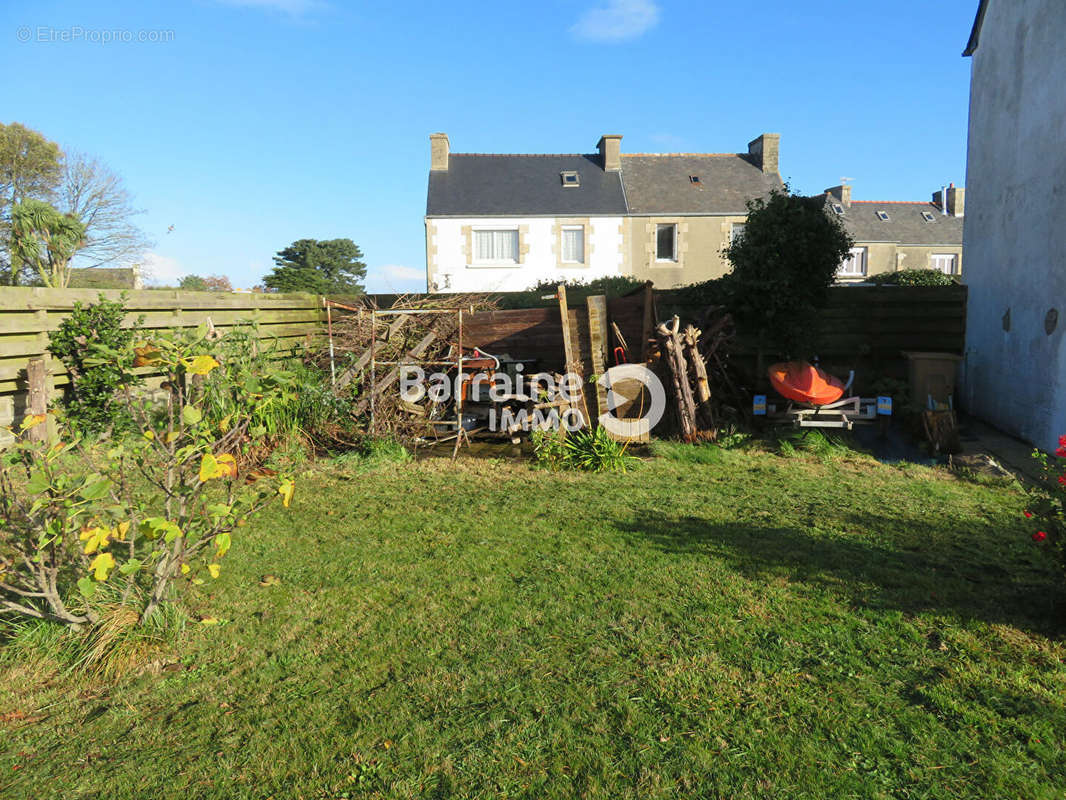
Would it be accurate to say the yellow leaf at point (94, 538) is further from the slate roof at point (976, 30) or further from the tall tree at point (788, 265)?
the slate roof at point (976, 30)

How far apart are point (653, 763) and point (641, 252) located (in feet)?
88.0

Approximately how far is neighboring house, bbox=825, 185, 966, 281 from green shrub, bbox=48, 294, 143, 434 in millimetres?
33844

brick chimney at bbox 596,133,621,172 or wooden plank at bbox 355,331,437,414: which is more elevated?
brick chimney at bbox 596,133,621,172

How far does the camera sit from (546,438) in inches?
330

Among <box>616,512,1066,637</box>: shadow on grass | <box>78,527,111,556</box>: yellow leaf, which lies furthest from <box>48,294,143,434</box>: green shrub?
<box>616,512,1066,637</box>: shadow on grass

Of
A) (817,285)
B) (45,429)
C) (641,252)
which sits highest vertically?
(641,252)

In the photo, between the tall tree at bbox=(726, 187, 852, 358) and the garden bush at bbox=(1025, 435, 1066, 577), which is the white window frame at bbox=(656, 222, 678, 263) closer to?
the tall tree at bbox=(726, 187, 852, 358)

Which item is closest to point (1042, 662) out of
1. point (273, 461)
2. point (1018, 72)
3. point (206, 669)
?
point (206, 669)

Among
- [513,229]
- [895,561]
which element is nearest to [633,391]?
[895,561]

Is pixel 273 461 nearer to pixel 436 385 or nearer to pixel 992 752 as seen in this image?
pixel 436 385

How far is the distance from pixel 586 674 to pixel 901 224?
3996cm

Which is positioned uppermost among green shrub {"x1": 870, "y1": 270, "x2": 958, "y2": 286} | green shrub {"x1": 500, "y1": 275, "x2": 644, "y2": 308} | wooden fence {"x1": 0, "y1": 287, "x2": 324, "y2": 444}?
green shrub {"x1": 870, "y1": 270, "x2": 958, "y2": 286}

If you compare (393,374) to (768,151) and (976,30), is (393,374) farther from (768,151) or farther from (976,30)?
(768,151)

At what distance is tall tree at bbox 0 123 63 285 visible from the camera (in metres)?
28.8
